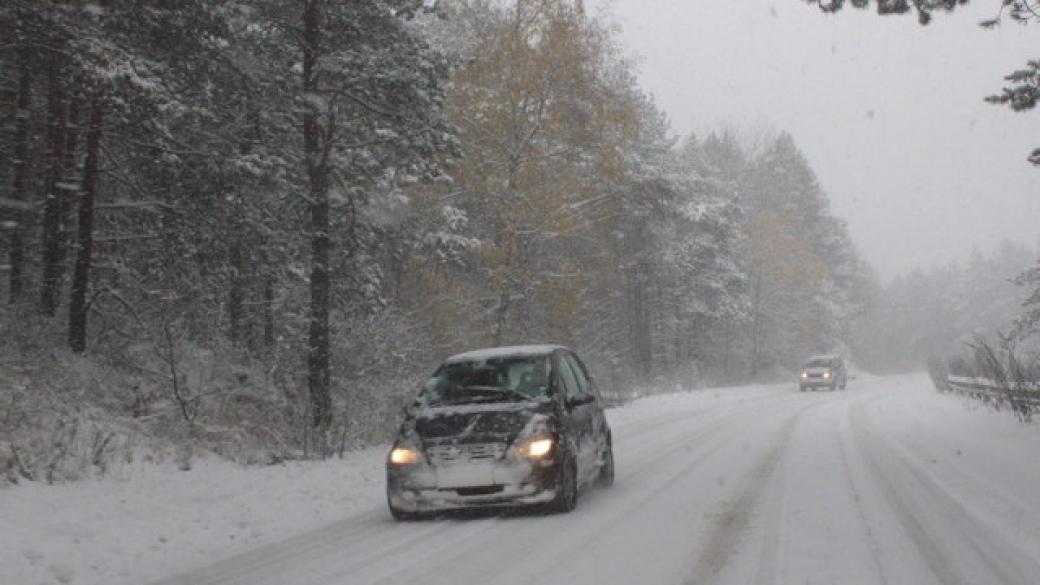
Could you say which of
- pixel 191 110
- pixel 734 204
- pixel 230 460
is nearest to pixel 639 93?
pixel 734 204

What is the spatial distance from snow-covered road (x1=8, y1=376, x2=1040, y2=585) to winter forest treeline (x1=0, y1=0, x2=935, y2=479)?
12.2 ft

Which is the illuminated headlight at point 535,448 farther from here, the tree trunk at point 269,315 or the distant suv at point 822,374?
the distant suv at point 822,374

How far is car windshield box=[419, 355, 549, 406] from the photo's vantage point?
980cm

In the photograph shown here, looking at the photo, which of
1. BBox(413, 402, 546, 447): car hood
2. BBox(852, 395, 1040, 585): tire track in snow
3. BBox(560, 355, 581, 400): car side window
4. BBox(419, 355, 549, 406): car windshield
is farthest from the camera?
BBox(560, 355, 581, 400): car side window

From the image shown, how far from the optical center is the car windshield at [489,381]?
9.80 m

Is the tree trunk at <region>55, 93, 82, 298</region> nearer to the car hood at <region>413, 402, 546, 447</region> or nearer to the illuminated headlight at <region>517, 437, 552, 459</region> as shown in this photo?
the car hood at <region>413, 402, 546, 447</region>

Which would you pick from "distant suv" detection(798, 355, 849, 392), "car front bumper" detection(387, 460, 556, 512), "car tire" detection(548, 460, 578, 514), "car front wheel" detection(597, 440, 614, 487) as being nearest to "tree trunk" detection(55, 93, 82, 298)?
"car front bumper" detection(387, 460, 556, 512)

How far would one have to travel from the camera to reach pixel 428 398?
397 inches

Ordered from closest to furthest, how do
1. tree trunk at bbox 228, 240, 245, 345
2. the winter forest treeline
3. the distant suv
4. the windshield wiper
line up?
the windshield wiper, the winter forest treeline, tree trunk at bbox 228, 240, 245, 345, the distant suv

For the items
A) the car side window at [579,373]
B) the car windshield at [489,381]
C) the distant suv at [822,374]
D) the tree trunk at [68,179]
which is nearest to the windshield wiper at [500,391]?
the car windshield at [489,381]

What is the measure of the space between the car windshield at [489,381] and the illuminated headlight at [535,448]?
0.72m

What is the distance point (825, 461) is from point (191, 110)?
35.9 feet

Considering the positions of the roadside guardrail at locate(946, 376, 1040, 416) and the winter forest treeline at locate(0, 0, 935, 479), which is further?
the roadside guardrail at locate(946, 376, 1040, 416)

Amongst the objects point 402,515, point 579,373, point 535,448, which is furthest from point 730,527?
point 579,373
